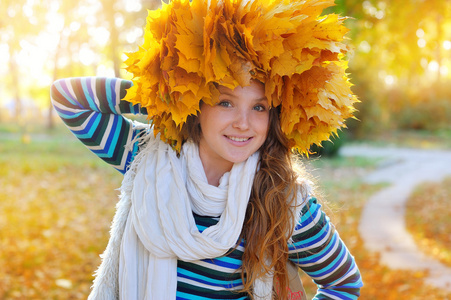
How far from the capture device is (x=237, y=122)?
70.9 inches

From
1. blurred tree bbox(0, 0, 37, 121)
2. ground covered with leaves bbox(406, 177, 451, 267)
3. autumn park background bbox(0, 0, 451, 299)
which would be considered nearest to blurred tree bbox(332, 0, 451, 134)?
autumn park background bbox(0, 0, 451, 299)

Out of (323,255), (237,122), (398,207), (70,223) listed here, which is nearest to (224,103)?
(237,122)

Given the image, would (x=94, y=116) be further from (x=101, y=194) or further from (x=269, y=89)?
(x=101, y=194)

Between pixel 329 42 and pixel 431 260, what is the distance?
509 cm

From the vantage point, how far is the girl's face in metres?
1.79

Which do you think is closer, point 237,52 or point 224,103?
point 237,52

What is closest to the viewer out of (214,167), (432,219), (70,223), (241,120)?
(241,120)

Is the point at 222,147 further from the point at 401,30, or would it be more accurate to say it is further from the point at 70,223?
the point at 70,223

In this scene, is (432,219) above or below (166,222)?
below

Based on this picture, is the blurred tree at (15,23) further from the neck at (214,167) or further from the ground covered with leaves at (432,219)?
the ground covered with leaves at (432,219)

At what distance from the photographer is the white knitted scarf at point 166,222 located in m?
1.80

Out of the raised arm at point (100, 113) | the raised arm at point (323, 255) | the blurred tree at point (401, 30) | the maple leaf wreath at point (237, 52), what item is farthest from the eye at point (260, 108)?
the blurred tree at point (401, 30)

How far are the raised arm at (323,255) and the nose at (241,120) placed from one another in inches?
17.6

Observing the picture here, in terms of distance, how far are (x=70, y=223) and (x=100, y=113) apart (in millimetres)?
5244
